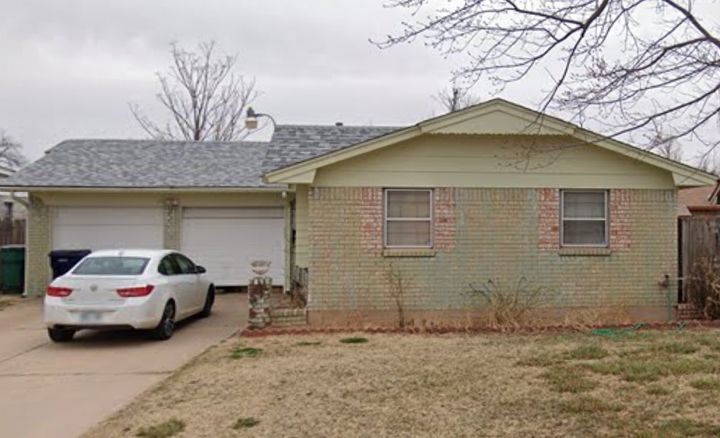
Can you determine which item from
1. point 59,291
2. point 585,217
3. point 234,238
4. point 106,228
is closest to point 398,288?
point 585,217

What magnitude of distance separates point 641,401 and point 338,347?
4.55 m

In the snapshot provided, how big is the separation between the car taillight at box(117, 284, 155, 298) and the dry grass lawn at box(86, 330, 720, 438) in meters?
1.49

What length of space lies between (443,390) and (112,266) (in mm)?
6340

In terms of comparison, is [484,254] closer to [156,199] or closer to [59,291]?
[59,291]

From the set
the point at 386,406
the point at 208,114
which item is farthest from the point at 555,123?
the point at 208,114

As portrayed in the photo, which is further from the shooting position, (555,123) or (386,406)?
(555,123)

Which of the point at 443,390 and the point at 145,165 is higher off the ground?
the point at 145,165

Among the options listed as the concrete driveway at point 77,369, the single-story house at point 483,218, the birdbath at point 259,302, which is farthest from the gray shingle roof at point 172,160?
the concrete driveway at point 77,369

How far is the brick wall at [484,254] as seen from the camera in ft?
38.6

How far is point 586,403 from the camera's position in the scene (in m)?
6.61

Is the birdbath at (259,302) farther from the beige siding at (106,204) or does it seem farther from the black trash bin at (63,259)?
the black trash bin at (63,259)

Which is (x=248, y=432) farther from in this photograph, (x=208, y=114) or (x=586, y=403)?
(x=208, y=114)

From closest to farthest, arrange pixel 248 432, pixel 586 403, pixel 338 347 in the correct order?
1. pixel 248 432
2. pixel 586 403
3. pixel 338 347

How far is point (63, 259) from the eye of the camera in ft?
52.7
